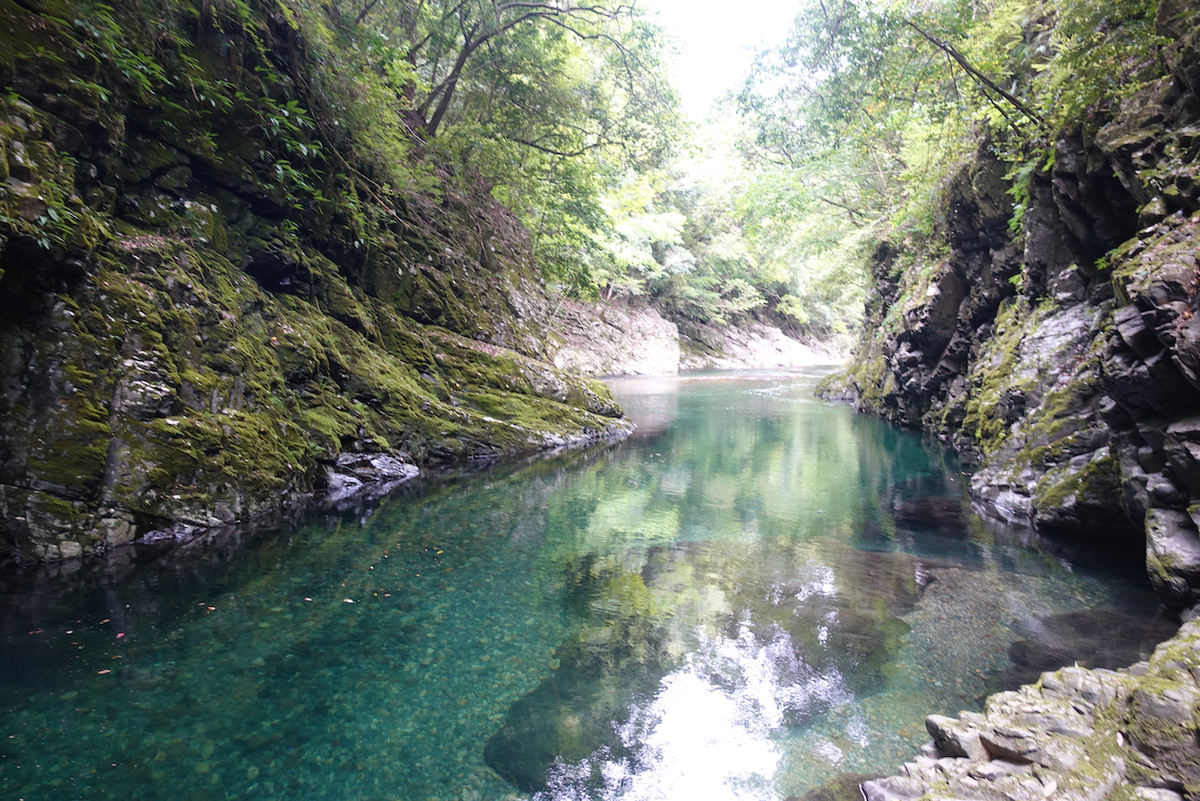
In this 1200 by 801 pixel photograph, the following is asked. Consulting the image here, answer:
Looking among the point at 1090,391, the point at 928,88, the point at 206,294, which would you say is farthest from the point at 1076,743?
the point at 928,88

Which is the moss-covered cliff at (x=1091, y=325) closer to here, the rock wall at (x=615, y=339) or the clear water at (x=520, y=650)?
the clear water at (x=520, y=650)

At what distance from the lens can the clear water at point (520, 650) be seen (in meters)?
3.17

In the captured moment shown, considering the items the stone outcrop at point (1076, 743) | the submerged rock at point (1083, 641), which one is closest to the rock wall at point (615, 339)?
the submerged rock at point (1083, 641)

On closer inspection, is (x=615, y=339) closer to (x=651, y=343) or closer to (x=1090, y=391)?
(x=651, y=343)

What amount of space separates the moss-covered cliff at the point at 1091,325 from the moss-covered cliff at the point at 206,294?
26.1 feet

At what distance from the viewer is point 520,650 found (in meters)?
4.45

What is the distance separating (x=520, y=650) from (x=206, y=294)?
571cm

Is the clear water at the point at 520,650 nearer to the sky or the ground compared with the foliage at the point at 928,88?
nearer to the ground

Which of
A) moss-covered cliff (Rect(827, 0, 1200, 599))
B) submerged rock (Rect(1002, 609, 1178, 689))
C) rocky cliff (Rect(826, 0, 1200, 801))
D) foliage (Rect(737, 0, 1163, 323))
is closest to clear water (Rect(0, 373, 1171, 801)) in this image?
submerged rock (Rect(1002, 609, 1178, 689))

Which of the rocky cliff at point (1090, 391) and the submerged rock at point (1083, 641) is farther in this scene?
the submerged rock at point (1083, 641)

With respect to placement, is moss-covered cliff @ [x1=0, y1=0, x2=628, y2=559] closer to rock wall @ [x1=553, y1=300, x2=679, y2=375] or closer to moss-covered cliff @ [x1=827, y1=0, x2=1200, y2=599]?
moss-covered cliff @ [x1=827, y1=0, x2=1200, y2=599]

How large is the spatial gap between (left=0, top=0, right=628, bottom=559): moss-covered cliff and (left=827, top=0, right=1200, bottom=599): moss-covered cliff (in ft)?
26.1

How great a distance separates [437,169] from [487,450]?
6.49m

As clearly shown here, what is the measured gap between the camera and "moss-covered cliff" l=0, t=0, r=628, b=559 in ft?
17.3
